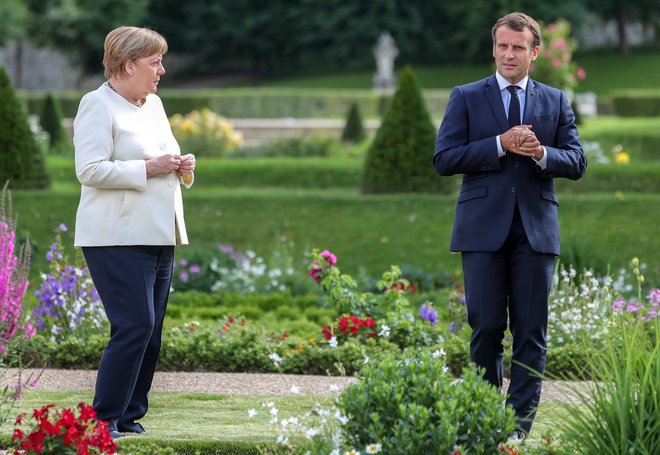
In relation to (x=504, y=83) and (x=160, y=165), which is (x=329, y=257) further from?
(x=160, y=165)

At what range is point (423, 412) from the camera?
314 centimetres

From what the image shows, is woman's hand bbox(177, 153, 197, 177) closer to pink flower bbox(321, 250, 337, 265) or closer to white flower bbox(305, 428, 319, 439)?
white flower bbox(305, 428, 319, 439)

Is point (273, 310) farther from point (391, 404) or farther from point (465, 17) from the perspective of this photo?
point (465, 17)

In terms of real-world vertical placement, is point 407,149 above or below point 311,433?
above

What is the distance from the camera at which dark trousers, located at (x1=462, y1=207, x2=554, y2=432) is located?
13.6 ft

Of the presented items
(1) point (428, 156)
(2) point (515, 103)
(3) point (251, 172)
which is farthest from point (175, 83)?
(2) point (515, 103)

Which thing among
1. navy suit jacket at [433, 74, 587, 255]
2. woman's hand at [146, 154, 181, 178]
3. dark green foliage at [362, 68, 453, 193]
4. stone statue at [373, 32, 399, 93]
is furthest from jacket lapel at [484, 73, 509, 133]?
stone statue at [373, 32, 399, 93]

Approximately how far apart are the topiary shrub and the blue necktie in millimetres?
1270

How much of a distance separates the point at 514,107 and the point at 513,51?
9.3 inches

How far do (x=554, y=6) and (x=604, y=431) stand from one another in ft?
132

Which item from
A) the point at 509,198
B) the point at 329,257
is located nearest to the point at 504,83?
the point at 509,198

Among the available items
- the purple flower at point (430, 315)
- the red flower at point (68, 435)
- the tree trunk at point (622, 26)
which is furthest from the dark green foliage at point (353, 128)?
the tree trunk at point (622, 26)

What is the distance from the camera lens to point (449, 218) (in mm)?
10688

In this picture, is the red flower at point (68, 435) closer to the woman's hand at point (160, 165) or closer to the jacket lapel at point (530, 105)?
the woman's hand at point (160, 165)
